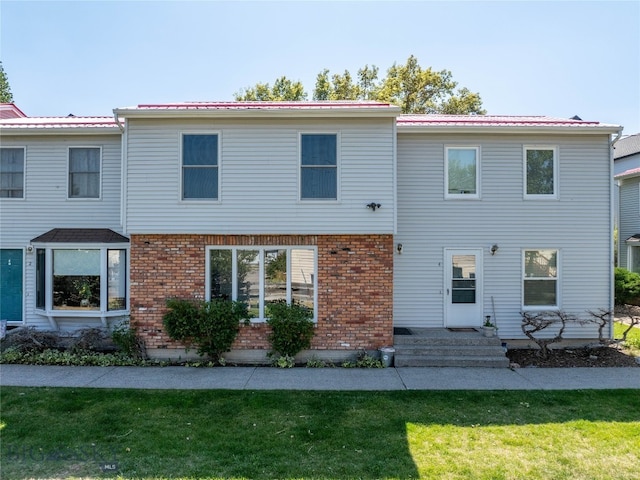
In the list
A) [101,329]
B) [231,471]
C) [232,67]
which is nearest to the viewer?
[231,471]

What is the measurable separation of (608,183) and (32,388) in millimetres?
13331

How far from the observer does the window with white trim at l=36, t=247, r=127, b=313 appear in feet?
29.7

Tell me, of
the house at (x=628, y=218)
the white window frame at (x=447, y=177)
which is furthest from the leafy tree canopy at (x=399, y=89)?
the white window frame at (x=447, y=177)

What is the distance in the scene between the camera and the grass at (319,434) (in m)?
4.09

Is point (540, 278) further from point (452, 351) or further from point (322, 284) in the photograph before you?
point (322, 284)

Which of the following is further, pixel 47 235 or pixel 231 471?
pixel 47 235

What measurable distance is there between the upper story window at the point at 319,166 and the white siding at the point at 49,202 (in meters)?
4.90

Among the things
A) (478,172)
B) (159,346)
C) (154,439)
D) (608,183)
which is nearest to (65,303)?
(159,346)

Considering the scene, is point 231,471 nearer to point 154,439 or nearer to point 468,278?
A: point 154,439

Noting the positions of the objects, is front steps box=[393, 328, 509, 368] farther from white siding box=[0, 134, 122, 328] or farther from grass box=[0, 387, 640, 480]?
white siding box=[0, 134, 122, 328]

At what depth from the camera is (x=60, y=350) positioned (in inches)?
335

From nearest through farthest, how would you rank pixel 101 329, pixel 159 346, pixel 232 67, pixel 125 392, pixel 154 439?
pixel 154 439, pixel 125 392, pixel 159 346, pixel 101 329, pixel 232 67

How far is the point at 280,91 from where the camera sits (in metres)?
25.4

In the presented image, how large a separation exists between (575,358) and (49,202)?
1336 centimetres
